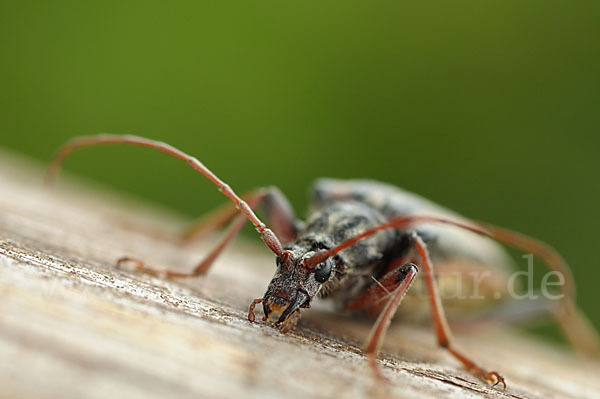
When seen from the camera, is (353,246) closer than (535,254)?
No

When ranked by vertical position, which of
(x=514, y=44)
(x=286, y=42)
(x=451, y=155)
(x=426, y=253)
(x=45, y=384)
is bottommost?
(x=45, y=384)

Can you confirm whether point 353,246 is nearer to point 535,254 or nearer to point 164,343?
point 535,254

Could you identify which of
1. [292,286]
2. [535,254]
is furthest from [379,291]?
[535,254]

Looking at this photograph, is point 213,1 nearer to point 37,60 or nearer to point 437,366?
point 37,60

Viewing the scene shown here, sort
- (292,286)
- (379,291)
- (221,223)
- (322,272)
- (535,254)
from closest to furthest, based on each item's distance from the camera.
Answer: (292,286) < (322,272) < (535,254) < (379,291) < (221,223)

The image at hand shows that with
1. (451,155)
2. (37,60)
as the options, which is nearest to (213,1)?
(37,60)

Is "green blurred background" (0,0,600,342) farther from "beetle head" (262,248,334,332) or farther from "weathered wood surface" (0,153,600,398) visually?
"beetle head" (262,248,334,332)
